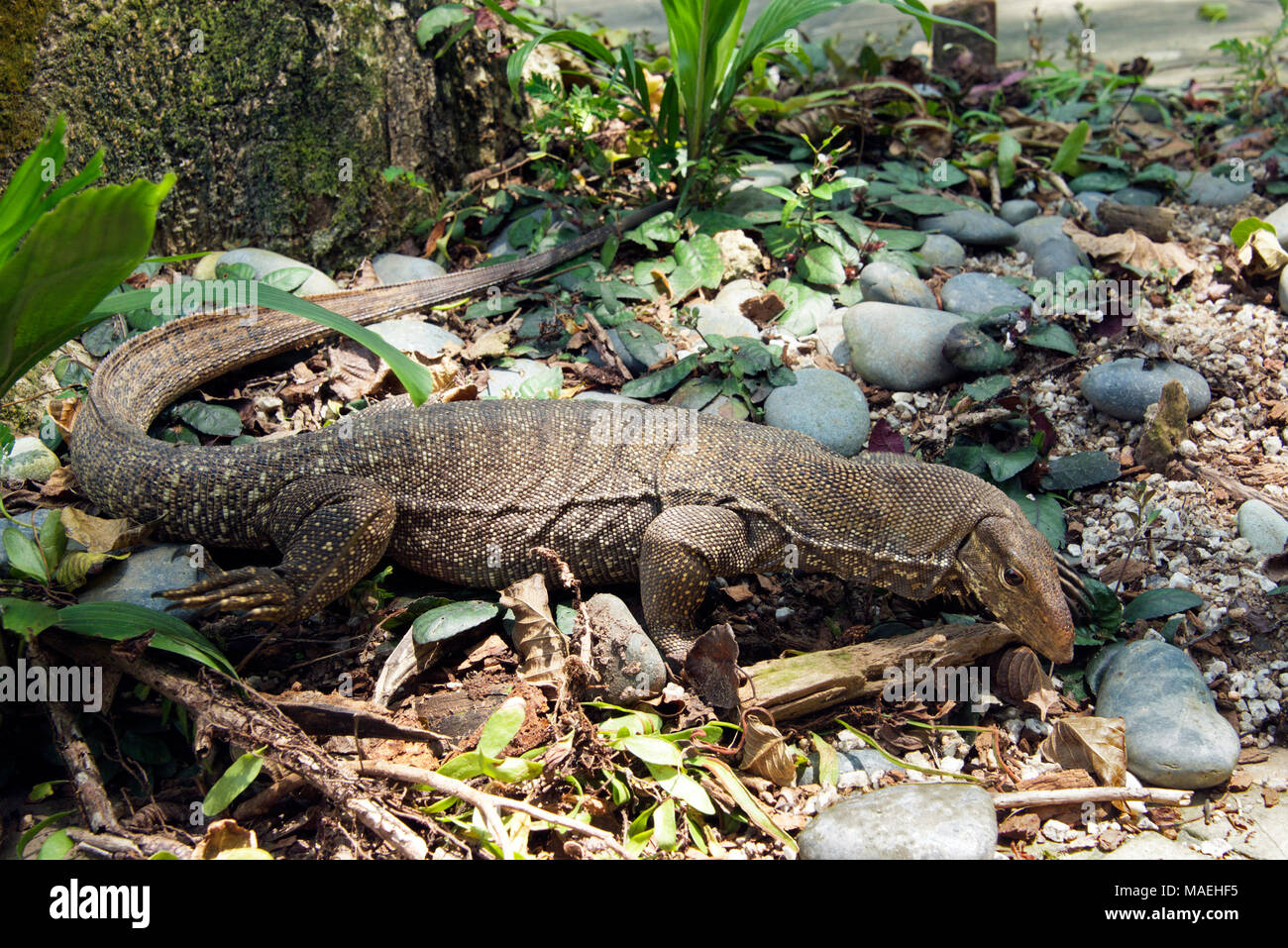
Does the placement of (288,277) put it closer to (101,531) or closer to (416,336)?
(416,336)

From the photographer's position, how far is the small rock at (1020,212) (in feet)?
23.4

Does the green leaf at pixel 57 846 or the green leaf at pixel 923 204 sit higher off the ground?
the green leaf at pixel 923 204

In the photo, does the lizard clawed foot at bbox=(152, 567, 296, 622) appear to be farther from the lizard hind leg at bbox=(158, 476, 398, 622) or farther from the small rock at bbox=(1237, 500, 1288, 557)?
the small rock at bbox=(1237, 500, 1288, 557)

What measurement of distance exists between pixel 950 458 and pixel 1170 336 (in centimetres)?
186

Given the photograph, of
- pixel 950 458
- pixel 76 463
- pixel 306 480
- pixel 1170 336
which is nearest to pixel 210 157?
pixel 76 463

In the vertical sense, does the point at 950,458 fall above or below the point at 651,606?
above

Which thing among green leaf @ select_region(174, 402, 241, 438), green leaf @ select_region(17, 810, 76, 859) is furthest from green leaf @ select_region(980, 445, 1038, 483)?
green leaf @ select_region(17, 810, 76, 859)

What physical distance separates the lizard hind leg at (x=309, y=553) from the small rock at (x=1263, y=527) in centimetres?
443

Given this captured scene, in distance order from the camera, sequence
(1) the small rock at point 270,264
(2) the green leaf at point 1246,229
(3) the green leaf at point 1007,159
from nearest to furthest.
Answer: (1) the small rock at point 270,264, (2) the green leaf at point 1246,229, (3) the green leaf at point 1007,159

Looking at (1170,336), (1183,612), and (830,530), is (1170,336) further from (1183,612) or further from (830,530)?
(830,530)

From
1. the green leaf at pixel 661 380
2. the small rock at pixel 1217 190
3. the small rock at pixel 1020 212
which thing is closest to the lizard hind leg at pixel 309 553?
the green leaf at pixel 661 380

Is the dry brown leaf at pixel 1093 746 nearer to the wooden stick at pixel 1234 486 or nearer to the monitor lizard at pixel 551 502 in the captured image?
the monitor lizard at pixel 551 502

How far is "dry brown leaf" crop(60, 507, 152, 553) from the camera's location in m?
4.35

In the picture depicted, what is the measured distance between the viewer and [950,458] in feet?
16.8
